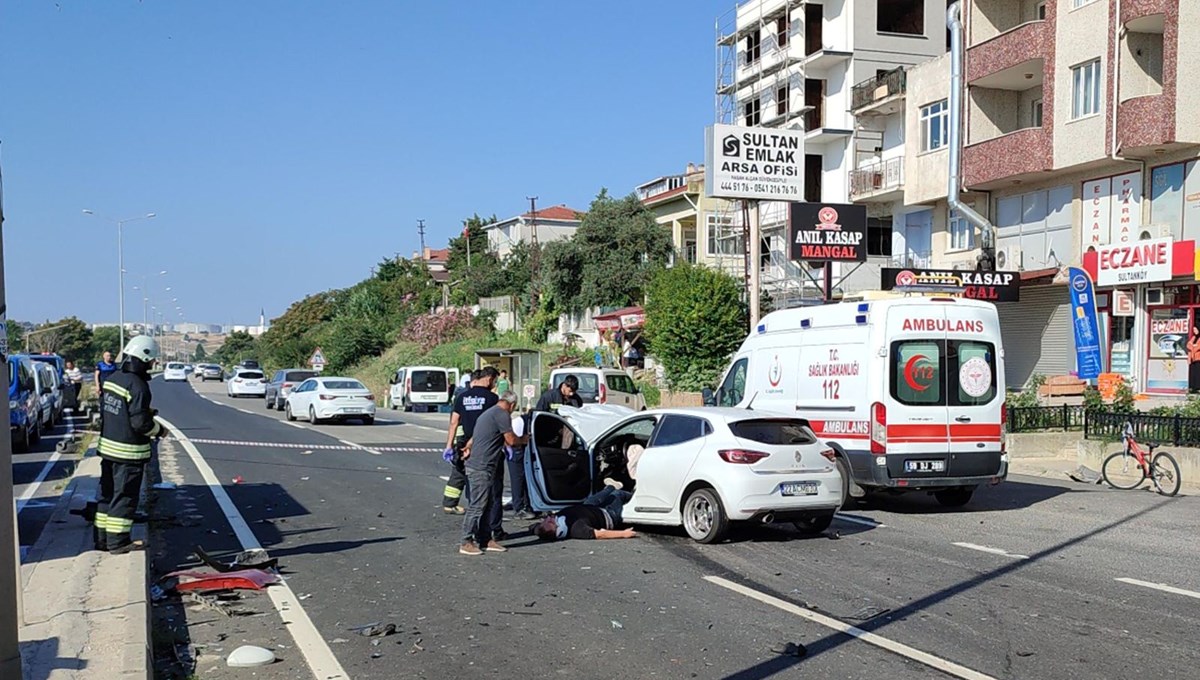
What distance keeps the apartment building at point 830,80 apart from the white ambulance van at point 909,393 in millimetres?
26294

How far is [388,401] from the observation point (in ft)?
162

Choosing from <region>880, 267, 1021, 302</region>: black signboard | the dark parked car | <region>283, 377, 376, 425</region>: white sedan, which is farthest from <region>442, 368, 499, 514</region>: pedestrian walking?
the dark parked car

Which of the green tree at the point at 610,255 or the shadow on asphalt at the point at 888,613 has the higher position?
the green tree at the point at 610,255

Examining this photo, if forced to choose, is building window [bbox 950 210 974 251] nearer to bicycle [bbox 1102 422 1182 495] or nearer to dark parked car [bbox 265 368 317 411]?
bicycle [bbox 1102 422 1182 495]

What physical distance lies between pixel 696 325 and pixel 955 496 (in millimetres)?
23211

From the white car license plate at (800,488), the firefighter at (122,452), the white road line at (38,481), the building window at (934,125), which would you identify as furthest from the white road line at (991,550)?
the building window at (934,125)

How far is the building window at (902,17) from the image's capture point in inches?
1754

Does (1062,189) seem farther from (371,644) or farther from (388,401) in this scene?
(388,401)

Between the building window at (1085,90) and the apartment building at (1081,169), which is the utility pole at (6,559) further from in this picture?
the building window at (1085,90)

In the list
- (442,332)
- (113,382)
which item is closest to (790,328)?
(113,382)

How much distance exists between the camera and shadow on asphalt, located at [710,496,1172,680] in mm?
6492

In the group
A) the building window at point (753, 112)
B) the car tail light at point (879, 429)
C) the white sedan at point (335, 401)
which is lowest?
the white sedan at point (335, 401)

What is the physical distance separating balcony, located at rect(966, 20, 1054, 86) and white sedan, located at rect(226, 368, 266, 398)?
38.2 metres

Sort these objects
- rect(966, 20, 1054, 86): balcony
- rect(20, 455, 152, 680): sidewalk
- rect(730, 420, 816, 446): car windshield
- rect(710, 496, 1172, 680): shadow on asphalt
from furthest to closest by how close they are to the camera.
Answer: rect(966, 20, 1054, 86): balcony
rect(730, 420, 816, 446): car windshield
rect(710, 496, 1172, 680): shadow on asphalt
rect(20, 455, 152, 680): sidewalk
